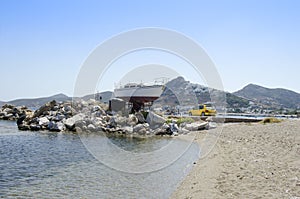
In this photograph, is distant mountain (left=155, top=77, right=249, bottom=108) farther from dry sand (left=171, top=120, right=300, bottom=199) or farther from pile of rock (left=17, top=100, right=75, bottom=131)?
dry sand (left=171, top=120, right=300, bottom=199)

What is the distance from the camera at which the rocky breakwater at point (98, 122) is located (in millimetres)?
33906

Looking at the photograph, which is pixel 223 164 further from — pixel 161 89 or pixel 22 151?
pixel 161 89

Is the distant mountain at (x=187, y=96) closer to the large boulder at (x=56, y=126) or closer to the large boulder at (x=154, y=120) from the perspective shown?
the large boulder at (x=154, y=120)

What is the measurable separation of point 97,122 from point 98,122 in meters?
0.19

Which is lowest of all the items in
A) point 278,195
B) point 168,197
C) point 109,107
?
point 168,197

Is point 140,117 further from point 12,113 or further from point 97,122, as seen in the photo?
point 12,113

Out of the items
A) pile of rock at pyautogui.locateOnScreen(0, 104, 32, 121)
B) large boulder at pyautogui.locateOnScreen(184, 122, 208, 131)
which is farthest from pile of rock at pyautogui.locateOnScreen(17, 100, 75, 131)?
pile of rock at pyautogui.locateOnScreen(0, 104, 32, 121)

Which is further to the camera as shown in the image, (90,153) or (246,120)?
(246,120)

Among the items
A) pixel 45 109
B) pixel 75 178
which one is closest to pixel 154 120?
pixel 45 109

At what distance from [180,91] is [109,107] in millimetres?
16770

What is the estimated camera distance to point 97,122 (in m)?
36.1

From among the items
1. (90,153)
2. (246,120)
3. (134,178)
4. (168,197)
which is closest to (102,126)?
(90,153)

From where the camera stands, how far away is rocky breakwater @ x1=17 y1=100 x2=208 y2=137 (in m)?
33.9

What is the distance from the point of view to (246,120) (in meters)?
40.2
